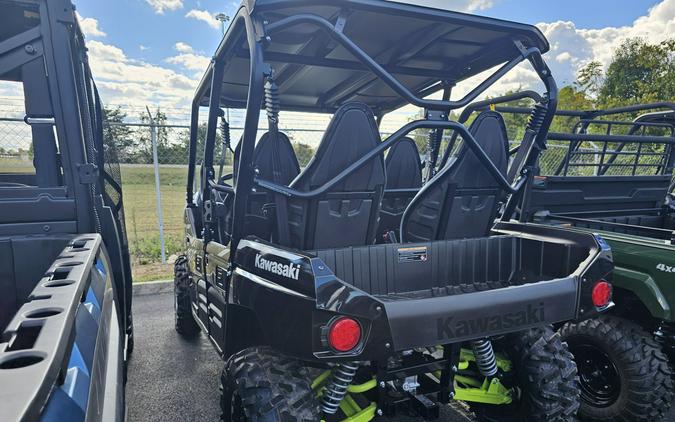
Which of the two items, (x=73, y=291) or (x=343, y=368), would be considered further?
(x=343, y=368)

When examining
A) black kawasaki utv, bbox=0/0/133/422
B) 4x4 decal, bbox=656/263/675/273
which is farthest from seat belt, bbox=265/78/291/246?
4x4 decal, bbox=656/263/675/273

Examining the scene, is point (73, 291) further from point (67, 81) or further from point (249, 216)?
point (249, 216)

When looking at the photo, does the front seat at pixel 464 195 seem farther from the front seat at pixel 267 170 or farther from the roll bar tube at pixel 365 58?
the front seat at pixel 267 170

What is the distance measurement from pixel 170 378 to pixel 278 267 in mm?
2243

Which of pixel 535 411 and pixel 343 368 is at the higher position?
pixel 343 368

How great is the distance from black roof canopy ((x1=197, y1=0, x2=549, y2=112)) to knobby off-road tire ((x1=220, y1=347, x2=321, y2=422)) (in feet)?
4.87

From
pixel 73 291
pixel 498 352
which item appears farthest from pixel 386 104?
pixel 73 291

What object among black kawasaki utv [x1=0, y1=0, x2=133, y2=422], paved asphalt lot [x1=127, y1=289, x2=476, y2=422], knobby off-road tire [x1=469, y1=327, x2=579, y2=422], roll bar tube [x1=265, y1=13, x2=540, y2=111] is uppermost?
roll bar tube [x1=265, y1=13, x2=540, y2=111]

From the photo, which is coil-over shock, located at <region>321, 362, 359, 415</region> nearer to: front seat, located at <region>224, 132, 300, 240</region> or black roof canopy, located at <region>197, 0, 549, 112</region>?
front seat, located at <region>224, 132, 300, 240</region>

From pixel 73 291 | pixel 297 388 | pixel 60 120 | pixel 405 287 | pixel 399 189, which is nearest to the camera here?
pixel 73 291

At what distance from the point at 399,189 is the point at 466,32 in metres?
1.38

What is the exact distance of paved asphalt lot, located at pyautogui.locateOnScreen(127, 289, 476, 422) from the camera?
9.95 ft

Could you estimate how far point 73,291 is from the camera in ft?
3.74

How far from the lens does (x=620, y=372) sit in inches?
110
